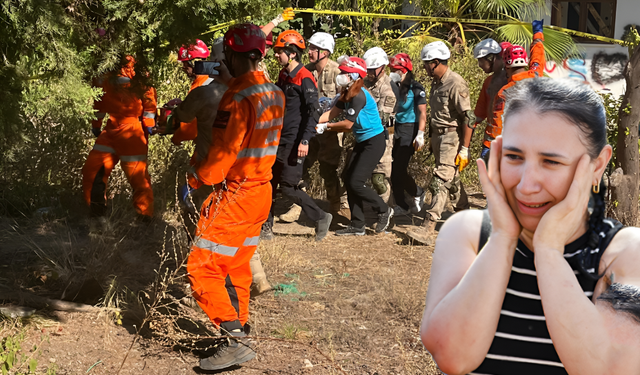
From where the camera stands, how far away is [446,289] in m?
1.25

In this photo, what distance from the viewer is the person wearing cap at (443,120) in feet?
24.5

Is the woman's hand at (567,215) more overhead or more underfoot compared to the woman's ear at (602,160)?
more underfoot

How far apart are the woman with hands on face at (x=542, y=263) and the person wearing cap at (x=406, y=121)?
6.74 meters

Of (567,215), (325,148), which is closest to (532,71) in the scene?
(325,148)

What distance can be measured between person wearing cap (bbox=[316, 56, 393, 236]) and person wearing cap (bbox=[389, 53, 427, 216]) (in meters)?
0.61

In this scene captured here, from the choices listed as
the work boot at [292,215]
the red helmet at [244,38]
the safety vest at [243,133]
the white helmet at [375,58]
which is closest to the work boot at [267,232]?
the work boot at [292,215]

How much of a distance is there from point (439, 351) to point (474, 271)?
0.16m

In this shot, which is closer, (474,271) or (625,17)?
(474,271)

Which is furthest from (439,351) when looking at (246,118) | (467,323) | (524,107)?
(246,118)

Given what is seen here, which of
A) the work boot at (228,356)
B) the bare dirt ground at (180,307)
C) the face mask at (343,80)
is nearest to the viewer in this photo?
the work boot at (228,356)

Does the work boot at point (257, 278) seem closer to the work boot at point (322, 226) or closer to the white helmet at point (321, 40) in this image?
the work boot at point (322, 226)

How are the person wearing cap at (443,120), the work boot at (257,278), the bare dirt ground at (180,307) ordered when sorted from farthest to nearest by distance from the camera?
1. the person wearing cap at (443,120)
2. the work boot at (257,278)
3. the bare dirt ground at (180,307)

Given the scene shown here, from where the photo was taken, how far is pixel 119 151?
6492 millimetres

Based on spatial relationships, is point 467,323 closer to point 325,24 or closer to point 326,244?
point 326,244
